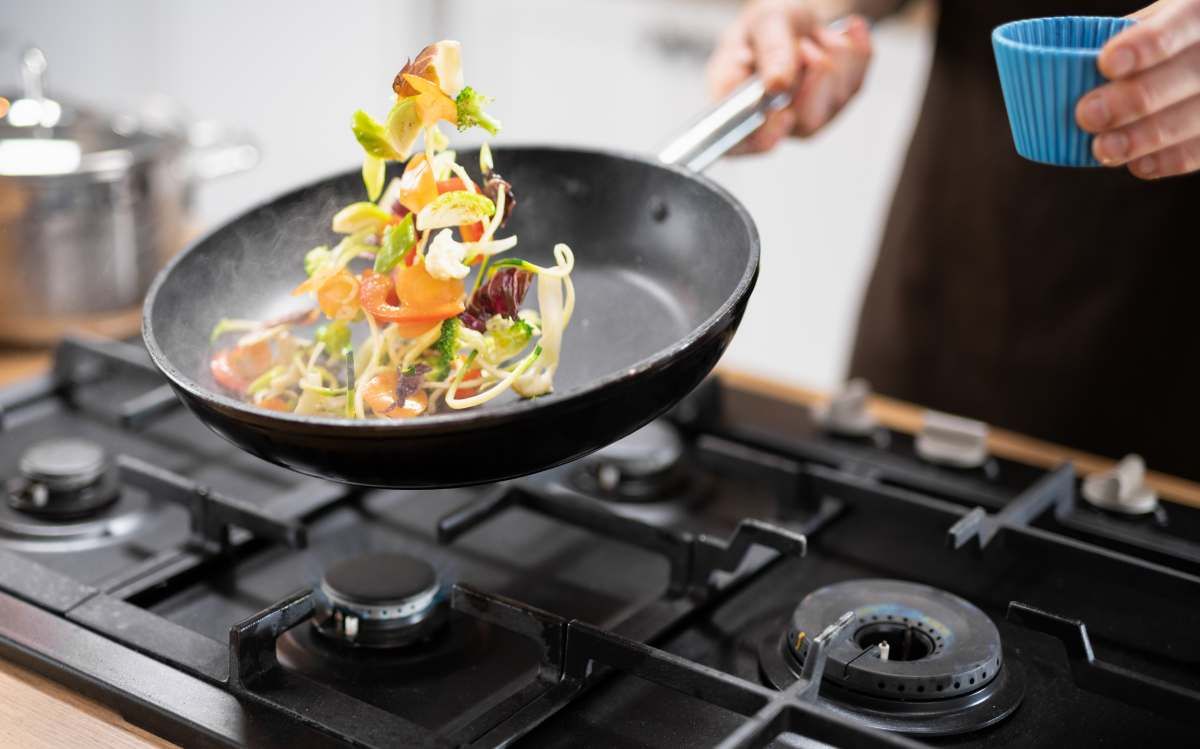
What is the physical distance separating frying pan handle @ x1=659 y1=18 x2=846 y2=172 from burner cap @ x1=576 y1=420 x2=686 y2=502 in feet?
0.70

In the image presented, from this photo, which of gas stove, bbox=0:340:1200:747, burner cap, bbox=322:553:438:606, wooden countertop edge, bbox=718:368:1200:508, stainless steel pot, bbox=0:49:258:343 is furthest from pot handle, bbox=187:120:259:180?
burner cap, bbox=322:553:438:606

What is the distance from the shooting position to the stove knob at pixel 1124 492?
3.30 feet

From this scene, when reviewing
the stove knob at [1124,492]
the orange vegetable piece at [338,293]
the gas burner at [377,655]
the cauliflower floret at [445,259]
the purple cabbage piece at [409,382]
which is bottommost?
the gas burner at [377,655]

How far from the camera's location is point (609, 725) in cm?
76

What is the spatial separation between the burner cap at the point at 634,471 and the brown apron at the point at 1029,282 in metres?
0.62

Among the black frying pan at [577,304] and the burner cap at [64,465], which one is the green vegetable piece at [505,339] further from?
the burner cap at [64,465]

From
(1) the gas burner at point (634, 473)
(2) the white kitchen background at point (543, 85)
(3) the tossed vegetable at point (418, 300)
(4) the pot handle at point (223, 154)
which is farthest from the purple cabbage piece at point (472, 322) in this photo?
(2) the white kitchen background at point (543, 85)

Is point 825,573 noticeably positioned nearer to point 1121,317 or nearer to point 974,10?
point 1121,317

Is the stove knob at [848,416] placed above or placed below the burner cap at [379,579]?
above

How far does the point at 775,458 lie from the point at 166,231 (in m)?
0.62

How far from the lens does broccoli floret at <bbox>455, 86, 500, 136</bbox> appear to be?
0.80 meters

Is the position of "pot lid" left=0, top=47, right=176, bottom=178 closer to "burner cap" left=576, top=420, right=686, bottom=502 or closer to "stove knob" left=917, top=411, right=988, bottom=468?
"burner cap" left=576, top=420, right=686, bottom=502

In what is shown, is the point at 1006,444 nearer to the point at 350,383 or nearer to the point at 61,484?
the point at 350,383

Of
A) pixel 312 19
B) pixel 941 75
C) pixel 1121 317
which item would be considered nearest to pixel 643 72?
pixel 312 19
